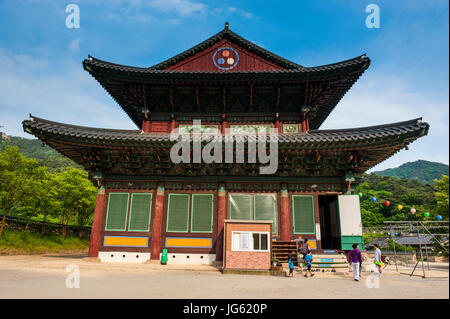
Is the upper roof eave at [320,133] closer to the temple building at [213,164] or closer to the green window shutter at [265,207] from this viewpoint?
the temple building at [213,164]

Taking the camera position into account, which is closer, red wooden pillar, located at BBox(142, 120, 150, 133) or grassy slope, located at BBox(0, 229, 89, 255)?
red wooden pillar, located at BBox(142, 120, 150, 133)

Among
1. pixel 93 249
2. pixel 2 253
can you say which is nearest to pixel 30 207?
pixel 2 253

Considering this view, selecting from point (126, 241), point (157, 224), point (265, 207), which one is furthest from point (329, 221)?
point (126, 241)

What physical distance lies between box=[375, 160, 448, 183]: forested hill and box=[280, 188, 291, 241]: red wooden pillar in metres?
171

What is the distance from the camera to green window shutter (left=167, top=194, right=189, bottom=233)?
1435cm

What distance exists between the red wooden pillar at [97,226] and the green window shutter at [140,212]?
1659 mm

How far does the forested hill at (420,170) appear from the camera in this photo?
149750mm

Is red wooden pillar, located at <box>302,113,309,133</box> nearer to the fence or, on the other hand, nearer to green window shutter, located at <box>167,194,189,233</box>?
green window shutter, located at <box>167,194,189,233</box>

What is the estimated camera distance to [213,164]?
14547 mm

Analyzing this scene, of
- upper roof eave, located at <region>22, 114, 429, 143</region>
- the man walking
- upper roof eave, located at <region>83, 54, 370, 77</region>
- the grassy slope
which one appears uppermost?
upper roof eave, located at <region>83, 54, 370, 77</region>

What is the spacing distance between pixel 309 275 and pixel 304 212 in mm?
4002

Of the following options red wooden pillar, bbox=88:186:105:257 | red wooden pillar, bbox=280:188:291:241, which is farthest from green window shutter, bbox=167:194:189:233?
red wooden pillar, bbox=280:188:291:241

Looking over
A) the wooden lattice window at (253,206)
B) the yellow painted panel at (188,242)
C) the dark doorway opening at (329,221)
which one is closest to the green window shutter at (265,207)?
the wooden lattice window at (253,206)

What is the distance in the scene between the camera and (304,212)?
1437 cm
